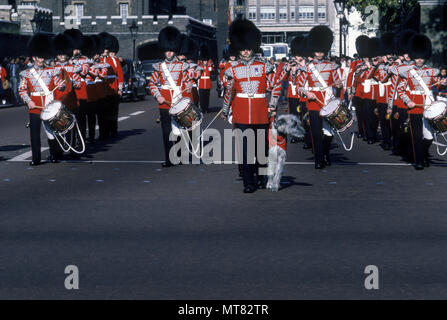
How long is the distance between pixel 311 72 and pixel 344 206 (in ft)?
14.4

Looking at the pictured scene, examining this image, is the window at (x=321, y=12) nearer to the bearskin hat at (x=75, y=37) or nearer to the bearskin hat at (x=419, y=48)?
the bearskin hat at (x=75, y=37)

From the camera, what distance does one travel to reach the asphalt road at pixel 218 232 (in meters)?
6.46

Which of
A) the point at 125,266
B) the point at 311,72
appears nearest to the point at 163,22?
the point at 311,72

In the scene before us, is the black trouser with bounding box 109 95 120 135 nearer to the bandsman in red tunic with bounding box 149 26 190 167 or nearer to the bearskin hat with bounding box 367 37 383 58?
the bearskin hat with bounding box 367 37 383 58

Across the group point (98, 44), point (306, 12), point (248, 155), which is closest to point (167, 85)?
point (248, 155)

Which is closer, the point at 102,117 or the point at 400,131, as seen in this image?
the point at 400,131

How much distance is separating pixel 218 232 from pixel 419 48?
678 cm

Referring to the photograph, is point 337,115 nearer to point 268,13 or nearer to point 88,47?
point 88,47

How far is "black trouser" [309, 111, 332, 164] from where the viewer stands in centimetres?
1391

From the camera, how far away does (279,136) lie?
36.8 feet

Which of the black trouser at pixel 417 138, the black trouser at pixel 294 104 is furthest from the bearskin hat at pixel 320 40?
the black trouser at pixel 294 104

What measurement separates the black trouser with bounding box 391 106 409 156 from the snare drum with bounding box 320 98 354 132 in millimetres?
1224

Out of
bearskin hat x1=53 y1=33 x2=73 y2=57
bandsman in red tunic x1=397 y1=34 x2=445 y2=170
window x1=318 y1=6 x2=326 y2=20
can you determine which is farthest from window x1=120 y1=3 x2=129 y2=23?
bandsman in red tunic x1=397 y1=34 x2=445 y2=170
